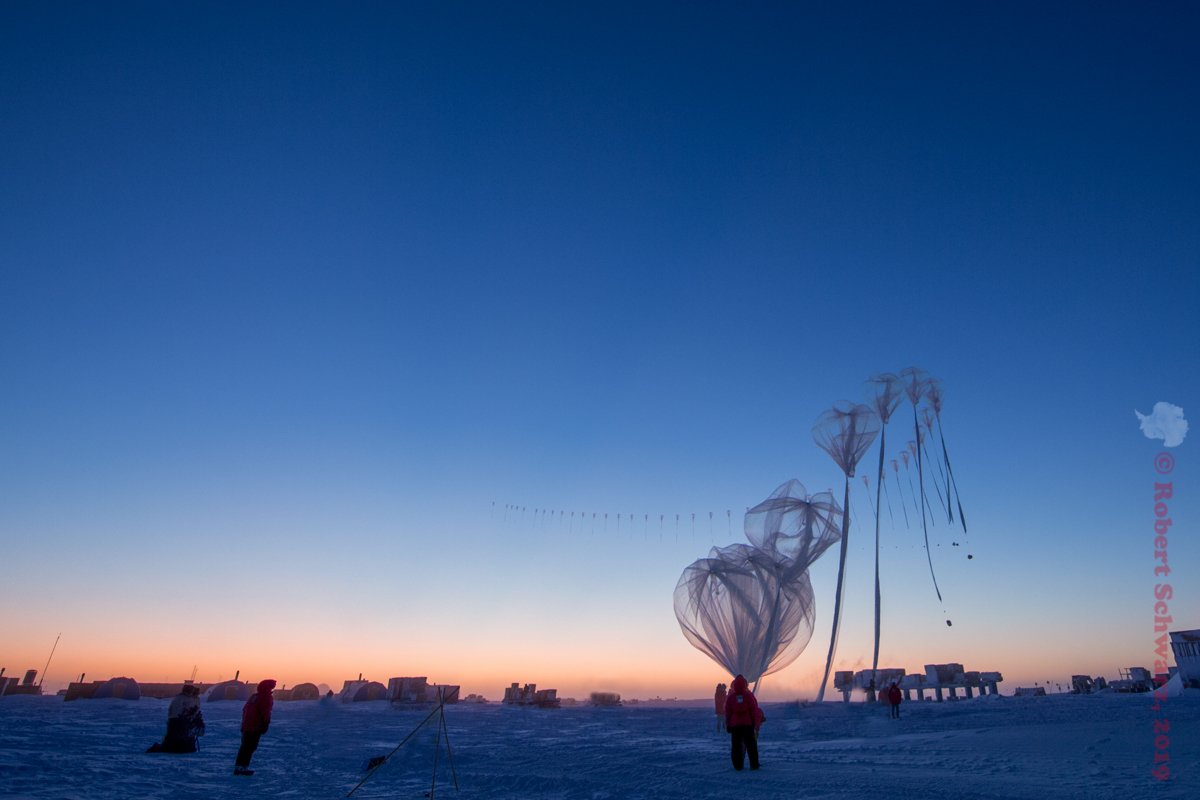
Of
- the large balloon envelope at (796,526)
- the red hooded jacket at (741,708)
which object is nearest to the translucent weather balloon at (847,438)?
the large balloon envelope at (796,526)

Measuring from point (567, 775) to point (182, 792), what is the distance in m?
7.38

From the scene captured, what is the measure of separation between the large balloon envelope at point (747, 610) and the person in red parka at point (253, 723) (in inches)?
871

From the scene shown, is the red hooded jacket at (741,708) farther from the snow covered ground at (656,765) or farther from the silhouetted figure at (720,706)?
the silhouetted figure at (720,706)

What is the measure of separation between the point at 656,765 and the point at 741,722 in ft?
9.17

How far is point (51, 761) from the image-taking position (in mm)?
15008

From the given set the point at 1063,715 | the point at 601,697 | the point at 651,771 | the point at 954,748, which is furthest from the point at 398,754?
the point at 601,697

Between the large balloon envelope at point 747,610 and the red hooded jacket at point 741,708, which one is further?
the large balloon envelope at point 747,610

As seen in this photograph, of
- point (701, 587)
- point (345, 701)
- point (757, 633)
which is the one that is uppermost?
point (701, 587)

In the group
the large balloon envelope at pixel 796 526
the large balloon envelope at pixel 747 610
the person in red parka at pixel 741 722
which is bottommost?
the person in red parka at pixel 741 722

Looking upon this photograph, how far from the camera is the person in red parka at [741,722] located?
554 inches

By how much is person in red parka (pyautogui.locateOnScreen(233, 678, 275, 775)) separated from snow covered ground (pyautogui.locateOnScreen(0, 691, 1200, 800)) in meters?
0.56

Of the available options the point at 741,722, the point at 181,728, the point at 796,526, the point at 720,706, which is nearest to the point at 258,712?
the point at 181,728

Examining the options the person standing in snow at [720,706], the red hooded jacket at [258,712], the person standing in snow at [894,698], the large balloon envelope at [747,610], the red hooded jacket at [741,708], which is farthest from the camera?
the large balloon envelope at [747,610]

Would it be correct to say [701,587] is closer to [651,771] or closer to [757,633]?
[757,633]
